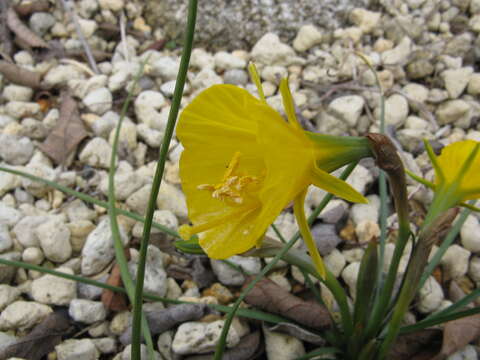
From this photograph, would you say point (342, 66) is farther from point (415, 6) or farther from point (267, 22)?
point (415, 6)

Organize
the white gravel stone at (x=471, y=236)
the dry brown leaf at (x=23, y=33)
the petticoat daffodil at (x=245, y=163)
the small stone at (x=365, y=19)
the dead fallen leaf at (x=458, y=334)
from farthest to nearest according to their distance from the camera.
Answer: the small stone at (x=365, y=19) → the dry brown leaf at (x=23, y=33) → the white gravel stone at (x=471, y=236) → the dead fallen leaf at (x=458, y=334) → the petticoat daffodil at (x=245, y=163)

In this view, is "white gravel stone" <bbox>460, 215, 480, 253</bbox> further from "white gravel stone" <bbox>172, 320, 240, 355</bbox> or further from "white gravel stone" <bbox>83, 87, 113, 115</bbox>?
"white gravel stone" <bbox>83, 87, 113, 115</bbox>

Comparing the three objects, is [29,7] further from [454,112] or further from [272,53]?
[454,112]

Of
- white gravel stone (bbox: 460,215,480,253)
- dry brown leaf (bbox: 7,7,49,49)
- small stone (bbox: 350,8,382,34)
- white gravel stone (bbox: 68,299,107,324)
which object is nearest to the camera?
white gravel stone (bbox: 68,299,107,324)

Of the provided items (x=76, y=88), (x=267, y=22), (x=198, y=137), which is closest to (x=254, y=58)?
(x=267, y=22)

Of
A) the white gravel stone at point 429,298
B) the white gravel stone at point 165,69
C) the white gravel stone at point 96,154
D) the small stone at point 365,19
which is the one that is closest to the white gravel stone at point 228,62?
the white gravel stone at point 165,69

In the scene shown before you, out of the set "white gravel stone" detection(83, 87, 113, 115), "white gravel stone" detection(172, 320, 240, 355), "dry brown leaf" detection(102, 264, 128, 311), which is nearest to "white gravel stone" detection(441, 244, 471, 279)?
"white gravel stone" detection(172, 320, 240, 355)

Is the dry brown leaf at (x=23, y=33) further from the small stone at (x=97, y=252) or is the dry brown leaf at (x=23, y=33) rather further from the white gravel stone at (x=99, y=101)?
the small stone at (x=97, y=252)
